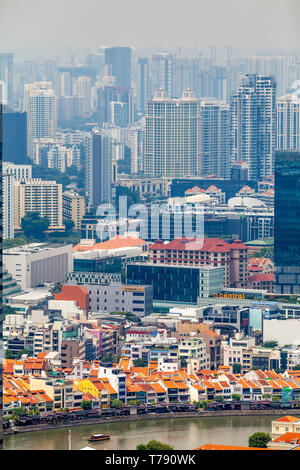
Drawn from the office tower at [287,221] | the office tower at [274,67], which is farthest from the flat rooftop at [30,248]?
the office tower at [274,67]

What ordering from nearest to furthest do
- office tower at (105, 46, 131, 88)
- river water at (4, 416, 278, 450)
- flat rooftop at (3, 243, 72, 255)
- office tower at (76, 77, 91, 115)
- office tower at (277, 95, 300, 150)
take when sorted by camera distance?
1. river water at (4, 416, 278, 450)
2. flat rooftop at (3, 243, 72, 255)
3. office tower at (105, 46, 131, 88)
4. office tower at (76, 77, 91, 115)
5. office tower at (277, 95, 300, 150)

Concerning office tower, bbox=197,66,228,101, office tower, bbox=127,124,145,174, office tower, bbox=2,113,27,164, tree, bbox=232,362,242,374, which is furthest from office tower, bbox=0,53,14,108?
tree, bbox=232,362,242,374

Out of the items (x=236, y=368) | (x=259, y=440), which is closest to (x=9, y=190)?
(x=236, y=368)

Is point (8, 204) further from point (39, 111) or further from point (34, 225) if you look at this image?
point (39, 111)

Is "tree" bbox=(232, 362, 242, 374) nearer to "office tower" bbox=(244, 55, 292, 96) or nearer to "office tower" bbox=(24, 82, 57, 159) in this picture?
"office tower" bbox=(244, 55, 292, 96)

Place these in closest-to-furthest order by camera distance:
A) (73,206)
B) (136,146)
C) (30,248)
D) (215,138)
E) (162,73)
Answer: (30,248) < (73,206) < (162,73) < (136,146) < (215,138)

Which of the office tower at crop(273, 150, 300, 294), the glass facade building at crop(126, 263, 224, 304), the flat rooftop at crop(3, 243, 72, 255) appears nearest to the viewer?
the glass facade building at crop(126, 263, 224, 304)
